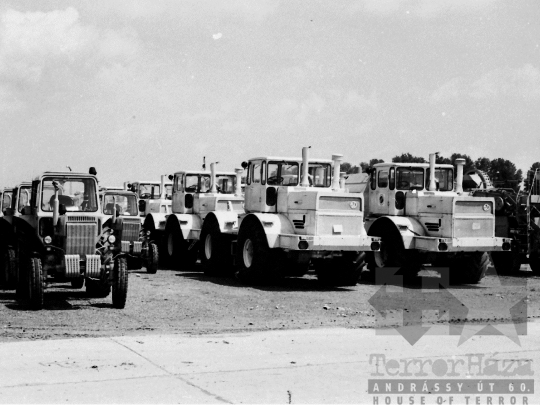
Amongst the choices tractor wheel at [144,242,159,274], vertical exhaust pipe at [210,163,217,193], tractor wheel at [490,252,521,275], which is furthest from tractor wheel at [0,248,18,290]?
tractor wheel at [490,252,521,275]

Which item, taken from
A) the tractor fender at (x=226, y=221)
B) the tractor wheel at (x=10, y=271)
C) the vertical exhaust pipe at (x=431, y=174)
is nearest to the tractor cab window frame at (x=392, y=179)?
the vertical exhaust pipe at (x=431, y=174)

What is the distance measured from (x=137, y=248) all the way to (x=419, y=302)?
713 centimetres

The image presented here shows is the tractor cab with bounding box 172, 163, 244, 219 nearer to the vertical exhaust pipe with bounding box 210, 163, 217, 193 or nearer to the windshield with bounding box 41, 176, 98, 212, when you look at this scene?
the vertical exhaust pipe with bounding box 210, 163, 217, 193

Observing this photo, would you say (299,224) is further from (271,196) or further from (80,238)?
(80,238)

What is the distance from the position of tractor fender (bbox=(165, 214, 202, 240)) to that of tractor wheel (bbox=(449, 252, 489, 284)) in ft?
21.8

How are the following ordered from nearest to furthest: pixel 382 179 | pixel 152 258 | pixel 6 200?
1. pixel 382 179
2. pixel 152 258
3. pixel 6 200

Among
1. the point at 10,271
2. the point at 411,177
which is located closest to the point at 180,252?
the point at 411,177

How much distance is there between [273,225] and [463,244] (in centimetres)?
388

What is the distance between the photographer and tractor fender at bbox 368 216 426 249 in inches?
642

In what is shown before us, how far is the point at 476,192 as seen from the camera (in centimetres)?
1984

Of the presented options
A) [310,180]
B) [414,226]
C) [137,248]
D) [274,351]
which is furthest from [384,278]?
[274,351]

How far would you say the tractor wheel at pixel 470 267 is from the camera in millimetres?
16500

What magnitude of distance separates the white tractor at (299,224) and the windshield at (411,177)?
1.98 meters

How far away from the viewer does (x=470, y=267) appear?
1664 cm
